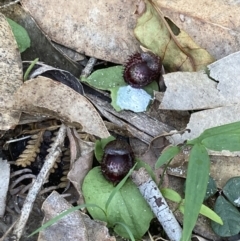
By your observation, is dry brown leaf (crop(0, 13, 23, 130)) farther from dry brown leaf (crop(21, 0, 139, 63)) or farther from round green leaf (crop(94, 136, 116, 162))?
round green leaf (crop(94, 136, 116, 162))

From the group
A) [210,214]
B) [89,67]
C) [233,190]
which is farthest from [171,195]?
[89,67]

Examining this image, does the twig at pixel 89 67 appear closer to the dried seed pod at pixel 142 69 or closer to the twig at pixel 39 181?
the dried seed pod at pixel 142 69

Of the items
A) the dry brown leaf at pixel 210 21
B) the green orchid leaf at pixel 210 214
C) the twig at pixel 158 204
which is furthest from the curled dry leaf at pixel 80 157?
the dry brown leaf at pixel 210 21

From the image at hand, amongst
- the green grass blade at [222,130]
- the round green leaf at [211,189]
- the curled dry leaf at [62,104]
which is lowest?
the round green leaf at [211,189]

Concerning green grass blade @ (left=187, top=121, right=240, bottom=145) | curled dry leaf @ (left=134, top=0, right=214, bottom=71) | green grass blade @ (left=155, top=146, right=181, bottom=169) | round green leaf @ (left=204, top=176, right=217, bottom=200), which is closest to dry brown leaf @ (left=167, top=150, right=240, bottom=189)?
round green leaf @ (left=204, top=176, right=217, bottom=200)

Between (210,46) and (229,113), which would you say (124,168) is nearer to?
(229,113)

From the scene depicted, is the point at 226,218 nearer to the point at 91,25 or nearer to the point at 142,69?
the point at 142,69
